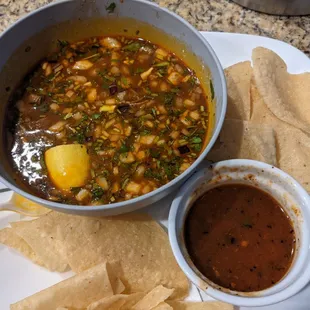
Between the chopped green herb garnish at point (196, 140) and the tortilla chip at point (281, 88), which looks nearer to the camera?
the chopped green herb garnish at point (196, 140)

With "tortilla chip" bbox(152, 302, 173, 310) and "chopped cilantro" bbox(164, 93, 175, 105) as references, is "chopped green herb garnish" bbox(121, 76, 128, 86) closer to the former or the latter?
"chopped cilantro" bbox(164, 93, 175, 105)

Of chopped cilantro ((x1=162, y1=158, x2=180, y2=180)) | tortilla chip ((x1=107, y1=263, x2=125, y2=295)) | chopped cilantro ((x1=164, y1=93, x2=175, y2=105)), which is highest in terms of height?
chopped cilantro ((x1=164, y1=93, x2=175, y2=105))

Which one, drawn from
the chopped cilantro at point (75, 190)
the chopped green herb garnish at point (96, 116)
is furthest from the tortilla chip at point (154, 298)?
the chopped green herb garnish at point (96, 116)

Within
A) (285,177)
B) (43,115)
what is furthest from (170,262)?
(43,115)

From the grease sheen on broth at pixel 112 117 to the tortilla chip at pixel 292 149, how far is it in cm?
33

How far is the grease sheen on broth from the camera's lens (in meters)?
1.64

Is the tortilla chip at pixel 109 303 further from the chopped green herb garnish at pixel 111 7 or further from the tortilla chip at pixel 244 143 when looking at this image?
the chopped green herb garnish at pixel 111 7

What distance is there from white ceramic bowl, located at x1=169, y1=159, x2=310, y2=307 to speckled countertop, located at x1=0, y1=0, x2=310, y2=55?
37.6 inches

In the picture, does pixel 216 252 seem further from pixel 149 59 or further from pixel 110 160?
pixel 149 59

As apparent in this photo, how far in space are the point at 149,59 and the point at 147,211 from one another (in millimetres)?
679

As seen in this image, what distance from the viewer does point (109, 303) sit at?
153 cm

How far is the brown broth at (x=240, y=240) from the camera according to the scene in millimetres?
1552

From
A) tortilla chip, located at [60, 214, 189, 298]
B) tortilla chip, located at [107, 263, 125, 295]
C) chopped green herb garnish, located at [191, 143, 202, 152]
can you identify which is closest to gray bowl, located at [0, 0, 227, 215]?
chopped green herb garnish, located at [191, 143, 202, 152]

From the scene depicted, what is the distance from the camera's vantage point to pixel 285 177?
1641 mm
